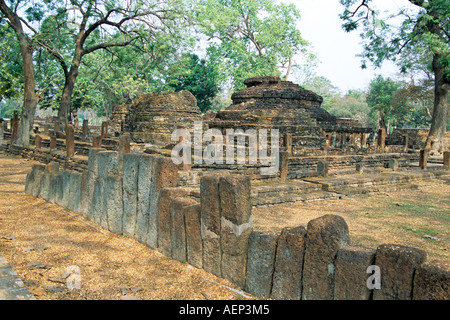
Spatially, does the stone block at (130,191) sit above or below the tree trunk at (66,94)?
below

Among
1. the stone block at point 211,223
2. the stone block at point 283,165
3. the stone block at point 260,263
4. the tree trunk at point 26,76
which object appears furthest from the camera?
the tree trunk at point 26,76

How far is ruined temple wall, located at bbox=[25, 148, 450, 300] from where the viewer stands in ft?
9.57

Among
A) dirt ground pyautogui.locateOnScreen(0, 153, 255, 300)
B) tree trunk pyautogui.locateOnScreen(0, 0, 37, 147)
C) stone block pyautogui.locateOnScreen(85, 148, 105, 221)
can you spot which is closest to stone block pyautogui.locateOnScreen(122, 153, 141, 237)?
dirt ground pyautogui.locateOnScreen(0, 153, 255, 300)

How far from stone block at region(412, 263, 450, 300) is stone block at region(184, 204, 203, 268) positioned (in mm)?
2455

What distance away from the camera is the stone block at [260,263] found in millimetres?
3809

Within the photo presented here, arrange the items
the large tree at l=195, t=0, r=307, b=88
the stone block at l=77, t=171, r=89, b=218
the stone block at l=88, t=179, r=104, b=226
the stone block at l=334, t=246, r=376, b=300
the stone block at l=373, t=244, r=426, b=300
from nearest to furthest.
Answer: the stone block at l=373, t=244, r=426, b=300
the stone block at l=334, t=246, r=376, b=300
the stone block at l=88, t=179, r=104, b=226
the stone block at l=77, t=171, r=89, b=218
the large tree at l=195, t=0, r=307, b=88

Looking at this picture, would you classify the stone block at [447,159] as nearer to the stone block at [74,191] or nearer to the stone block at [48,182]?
the stone block at [74,191]

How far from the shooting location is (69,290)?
411 centimetres

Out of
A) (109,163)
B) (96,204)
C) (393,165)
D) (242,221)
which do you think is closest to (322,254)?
(242,221)

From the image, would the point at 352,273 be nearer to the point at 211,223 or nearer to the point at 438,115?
the point at 211,223

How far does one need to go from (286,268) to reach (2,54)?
2431cm

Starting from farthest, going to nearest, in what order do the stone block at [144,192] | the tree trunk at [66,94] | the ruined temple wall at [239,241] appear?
the tree trunk at [66,94]
the stone block at [144,192]
the ruined temple wall at [239,241]

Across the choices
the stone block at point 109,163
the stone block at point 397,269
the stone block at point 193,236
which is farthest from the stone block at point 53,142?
the stone block at point 397,269

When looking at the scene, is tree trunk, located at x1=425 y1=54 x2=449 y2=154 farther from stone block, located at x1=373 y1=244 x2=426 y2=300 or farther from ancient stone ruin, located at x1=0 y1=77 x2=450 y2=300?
stone block, located at x1=373 y1=244 x2=426 y2=300
